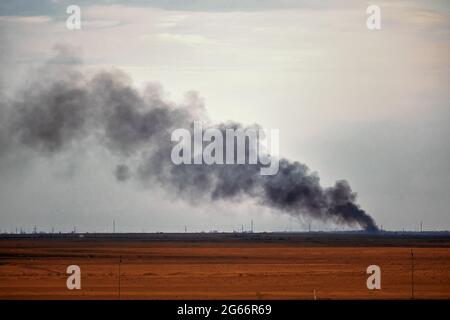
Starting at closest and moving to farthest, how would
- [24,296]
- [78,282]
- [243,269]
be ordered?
[24,296] < [78,282] < [243,269]

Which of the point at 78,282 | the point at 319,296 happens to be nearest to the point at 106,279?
the point at 78,282

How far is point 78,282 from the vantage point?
5747 cm
